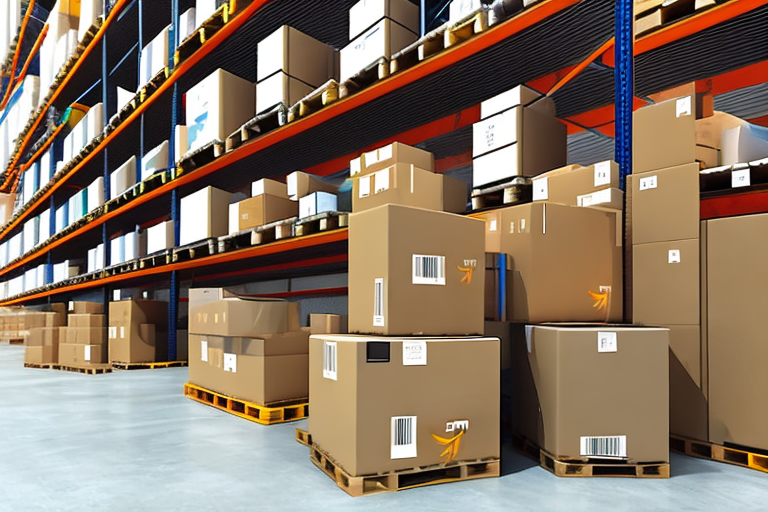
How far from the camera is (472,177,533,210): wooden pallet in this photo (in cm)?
300

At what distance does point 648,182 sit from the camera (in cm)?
251

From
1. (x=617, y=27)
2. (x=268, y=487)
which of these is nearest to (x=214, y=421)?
(x=268, y=487)

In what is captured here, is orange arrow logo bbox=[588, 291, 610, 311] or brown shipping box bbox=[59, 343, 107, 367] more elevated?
orange arrow logo bbox=[588, 291, 610, 311]

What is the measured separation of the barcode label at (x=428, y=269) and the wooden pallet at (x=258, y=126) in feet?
8.66

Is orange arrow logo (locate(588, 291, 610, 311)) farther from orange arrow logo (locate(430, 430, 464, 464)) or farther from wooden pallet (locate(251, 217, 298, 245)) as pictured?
wooden pallet (locate(251, 217, 298, 245))

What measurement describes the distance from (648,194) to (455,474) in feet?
5.29

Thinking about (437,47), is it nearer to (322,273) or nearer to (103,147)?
(322,273)

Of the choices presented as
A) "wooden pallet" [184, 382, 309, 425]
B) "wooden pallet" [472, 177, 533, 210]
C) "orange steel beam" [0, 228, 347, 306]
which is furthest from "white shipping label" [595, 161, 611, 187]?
"wooden pallet" [184, 382, 309, 425]

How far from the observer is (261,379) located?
3.20 m

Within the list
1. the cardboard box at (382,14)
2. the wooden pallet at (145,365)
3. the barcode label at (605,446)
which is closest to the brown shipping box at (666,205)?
the barcode label at (605,446)

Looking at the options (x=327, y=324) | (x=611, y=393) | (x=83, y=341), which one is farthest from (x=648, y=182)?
(x=83, y=341)

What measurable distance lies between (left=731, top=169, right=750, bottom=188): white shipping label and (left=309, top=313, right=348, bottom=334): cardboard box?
2351mm

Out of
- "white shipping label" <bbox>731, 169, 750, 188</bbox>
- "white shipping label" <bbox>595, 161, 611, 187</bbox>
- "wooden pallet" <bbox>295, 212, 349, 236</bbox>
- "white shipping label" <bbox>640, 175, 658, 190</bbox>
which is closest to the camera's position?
"white shipping label" <bbox>731, 169, 750, 188</bbox>

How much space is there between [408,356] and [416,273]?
1.21 feet
